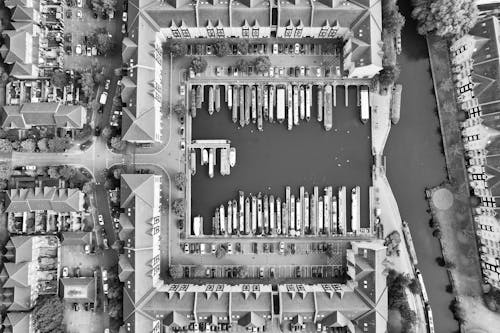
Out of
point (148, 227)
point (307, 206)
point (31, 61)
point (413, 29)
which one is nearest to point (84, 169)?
point (148, 227)

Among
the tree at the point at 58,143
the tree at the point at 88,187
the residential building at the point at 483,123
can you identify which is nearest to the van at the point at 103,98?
the tree at the point at 58,143

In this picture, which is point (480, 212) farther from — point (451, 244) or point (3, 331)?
point (3, 331)

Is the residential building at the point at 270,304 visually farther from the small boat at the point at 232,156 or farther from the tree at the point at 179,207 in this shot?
the small boat at the point at 232,156

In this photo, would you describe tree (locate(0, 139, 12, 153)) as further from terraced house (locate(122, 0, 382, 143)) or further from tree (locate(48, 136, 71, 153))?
terraced house (locate(122, 0, 382, 143))

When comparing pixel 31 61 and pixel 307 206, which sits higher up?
pixel 31 61

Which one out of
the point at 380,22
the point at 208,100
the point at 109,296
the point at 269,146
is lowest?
the point at 109,296

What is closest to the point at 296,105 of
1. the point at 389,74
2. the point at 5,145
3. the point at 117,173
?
the point at 389,74

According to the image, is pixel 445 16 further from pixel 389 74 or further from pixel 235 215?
pixel 235 215
